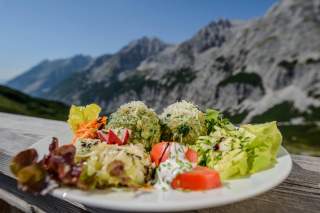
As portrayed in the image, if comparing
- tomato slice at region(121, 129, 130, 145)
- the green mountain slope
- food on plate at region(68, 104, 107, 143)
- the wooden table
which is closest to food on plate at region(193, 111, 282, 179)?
the wooden table

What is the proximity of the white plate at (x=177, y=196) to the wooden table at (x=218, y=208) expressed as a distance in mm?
303

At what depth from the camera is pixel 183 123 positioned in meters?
3.87

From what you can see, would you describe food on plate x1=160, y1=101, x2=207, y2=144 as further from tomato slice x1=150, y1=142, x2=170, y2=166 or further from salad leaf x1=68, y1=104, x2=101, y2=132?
salad leaf x1=68, y1=104, x2=101, y2=132

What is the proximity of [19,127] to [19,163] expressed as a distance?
2.74 metres

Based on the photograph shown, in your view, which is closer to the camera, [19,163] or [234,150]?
[19,163]

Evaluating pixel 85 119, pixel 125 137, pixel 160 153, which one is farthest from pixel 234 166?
pixel 85 119

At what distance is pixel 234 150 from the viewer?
3.20 metres

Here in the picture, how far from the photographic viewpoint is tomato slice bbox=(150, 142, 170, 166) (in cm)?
315

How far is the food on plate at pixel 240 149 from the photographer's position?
2.88 meters

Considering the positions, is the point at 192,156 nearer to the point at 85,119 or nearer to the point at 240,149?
the point at 240,149

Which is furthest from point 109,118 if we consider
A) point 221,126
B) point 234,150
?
point 234,150

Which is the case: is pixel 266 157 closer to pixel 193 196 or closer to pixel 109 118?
pixel 193 196

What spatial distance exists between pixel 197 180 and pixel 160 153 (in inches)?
32.4

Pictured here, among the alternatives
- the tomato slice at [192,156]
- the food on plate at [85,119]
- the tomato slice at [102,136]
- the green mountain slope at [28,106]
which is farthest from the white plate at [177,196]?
the green mountain slope at [28,106]
